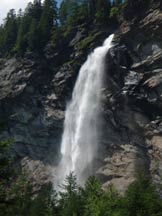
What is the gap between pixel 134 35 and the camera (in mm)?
59781

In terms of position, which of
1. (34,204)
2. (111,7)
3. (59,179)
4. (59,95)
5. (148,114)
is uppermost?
(111,7)

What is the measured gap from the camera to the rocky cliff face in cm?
5475

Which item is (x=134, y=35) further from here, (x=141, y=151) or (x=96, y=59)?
(x=141, y=151)

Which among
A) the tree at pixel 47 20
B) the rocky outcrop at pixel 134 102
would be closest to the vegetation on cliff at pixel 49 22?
the tree at pixel 47 20

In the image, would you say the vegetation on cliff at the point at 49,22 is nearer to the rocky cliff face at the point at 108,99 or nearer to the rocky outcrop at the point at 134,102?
the rocky cliff face at the point at 108,99

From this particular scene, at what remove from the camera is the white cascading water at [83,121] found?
5891 cm

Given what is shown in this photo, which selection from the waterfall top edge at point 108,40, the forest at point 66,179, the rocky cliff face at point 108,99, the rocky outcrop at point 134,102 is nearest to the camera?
the forest at point 66,179

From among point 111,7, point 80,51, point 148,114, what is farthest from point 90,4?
point 148,114

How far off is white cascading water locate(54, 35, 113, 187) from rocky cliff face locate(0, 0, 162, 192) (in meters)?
0.98

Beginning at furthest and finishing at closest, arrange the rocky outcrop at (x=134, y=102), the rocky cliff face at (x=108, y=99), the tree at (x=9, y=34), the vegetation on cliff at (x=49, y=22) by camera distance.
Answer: the tree at (x=9, y=34)
the vegetation on cliff at (x=49, y=22)
the rocky cliff face at (x=108, y=99)
the rocky outcrop at (x=134, y=102)

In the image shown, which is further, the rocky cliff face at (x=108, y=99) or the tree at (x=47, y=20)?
the tree at (x=47, y=20)

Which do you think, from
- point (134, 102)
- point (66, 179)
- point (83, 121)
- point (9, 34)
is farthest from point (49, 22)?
point (66, 179)

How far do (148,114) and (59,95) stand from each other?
44.9 feet

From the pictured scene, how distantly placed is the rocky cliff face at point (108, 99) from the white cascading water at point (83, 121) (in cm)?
98
